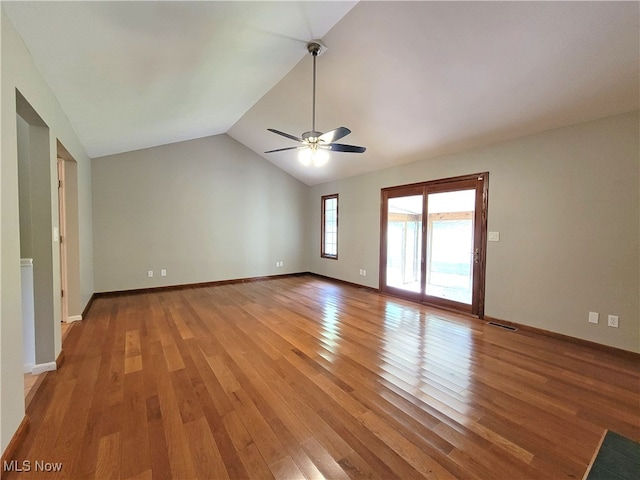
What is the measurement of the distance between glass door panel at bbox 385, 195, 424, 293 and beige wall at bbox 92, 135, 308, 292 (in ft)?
9.36

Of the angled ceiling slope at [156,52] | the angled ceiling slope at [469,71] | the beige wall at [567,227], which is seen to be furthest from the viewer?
the beige wall at [567,227]

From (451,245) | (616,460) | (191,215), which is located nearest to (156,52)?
(191,215)

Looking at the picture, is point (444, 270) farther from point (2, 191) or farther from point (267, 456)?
point (2, 191)

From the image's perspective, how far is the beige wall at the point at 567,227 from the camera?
280 cm

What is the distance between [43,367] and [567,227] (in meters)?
5.52

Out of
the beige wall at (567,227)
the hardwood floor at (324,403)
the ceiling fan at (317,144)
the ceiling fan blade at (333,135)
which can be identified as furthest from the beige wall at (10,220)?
the beige wall at (567,227)

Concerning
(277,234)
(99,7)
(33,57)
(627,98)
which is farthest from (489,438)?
(277,234)

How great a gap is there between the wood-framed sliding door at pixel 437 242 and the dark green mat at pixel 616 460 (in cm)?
230

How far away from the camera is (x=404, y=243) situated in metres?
5.17

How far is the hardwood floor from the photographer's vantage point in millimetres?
1509

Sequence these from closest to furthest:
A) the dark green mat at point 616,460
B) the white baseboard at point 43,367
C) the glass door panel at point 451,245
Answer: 1. the dark green mat at point 616,460
2. the white baseboard at point 43,367
3. the glass door panel at point 451,245

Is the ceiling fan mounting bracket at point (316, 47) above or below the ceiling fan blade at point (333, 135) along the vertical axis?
above

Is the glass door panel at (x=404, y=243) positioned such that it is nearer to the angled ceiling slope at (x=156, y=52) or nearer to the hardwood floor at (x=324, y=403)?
the hardwood floor at (x=324, y=403)

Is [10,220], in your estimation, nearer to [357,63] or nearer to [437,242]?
[357,63]
